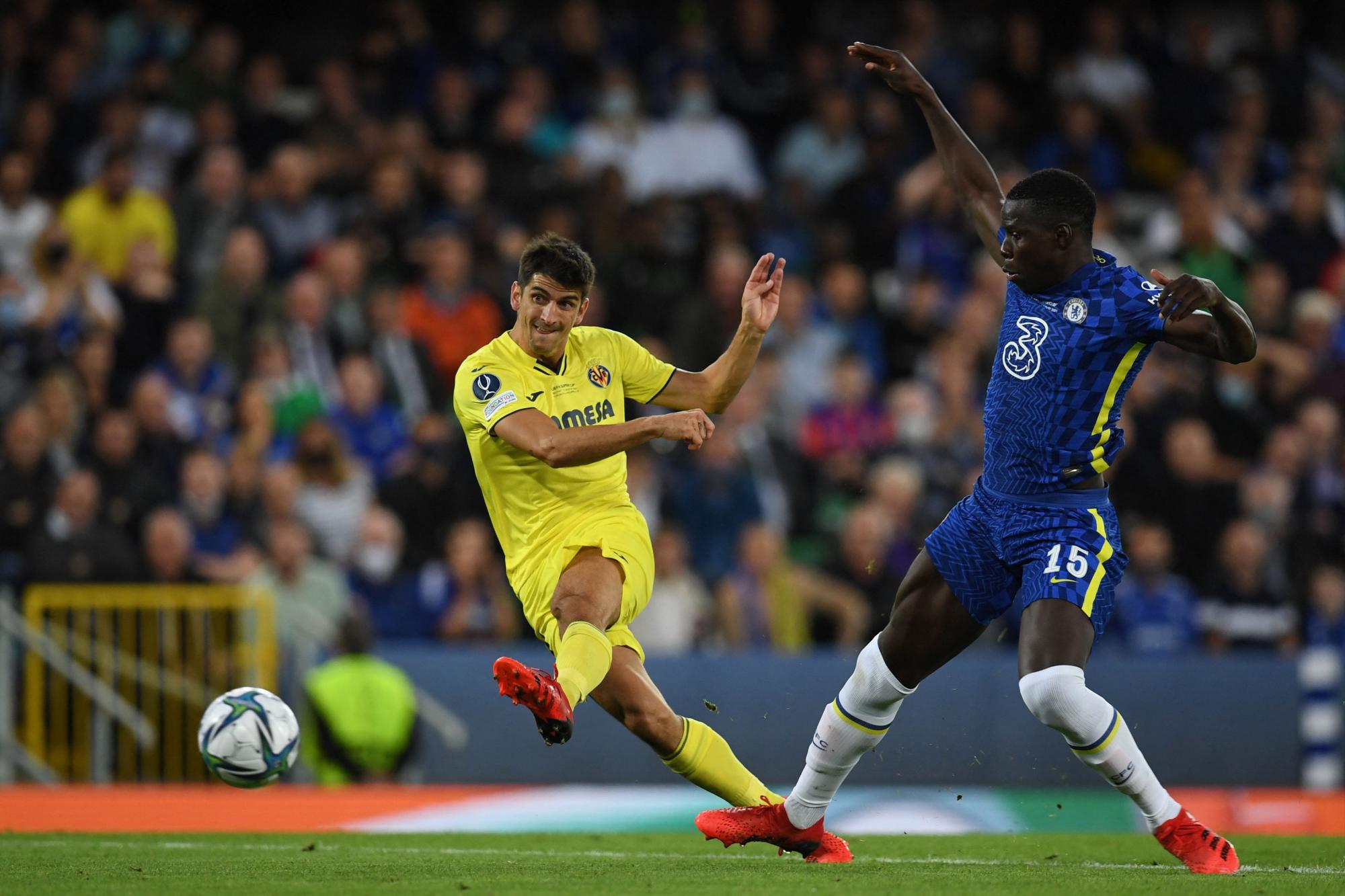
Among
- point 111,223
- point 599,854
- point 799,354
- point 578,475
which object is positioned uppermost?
point 111,223

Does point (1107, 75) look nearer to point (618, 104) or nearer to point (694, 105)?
point (694, 105)

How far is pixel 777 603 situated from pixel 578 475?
528 cm

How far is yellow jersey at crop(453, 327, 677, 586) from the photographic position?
23.1 feet

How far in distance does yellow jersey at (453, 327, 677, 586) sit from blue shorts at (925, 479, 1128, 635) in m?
1.39

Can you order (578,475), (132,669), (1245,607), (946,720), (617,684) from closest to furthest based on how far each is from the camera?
(617,684), (578,475), (132,669), (946,720), (1245,607)

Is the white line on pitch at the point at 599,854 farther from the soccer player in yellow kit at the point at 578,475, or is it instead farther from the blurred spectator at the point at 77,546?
the blurred spectator at the point at 77,546

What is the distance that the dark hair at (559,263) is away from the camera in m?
6.97

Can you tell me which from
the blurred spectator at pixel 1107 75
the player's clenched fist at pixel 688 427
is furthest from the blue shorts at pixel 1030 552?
the blurred spectator at pixel 1107 75

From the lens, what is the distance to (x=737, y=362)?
24.7 feet

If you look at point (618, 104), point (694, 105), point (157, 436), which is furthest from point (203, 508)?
point (694, 105)

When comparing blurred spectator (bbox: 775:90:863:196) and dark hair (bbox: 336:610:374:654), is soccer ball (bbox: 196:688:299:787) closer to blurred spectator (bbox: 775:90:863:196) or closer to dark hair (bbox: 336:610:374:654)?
dark hair (bbox: 336:610:374:654)

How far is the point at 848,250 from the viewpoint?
15.0 metres

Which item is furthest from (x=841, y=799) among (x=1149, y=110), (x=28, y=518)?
(x=1149, y=110)

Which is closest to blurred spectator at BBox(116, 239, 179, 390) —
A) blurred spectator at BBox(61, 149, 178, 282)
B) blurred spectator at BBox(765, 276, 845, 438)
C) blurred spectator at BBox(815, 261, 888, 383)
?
blurred spectator at BBox(61, 149, 178, 282)
